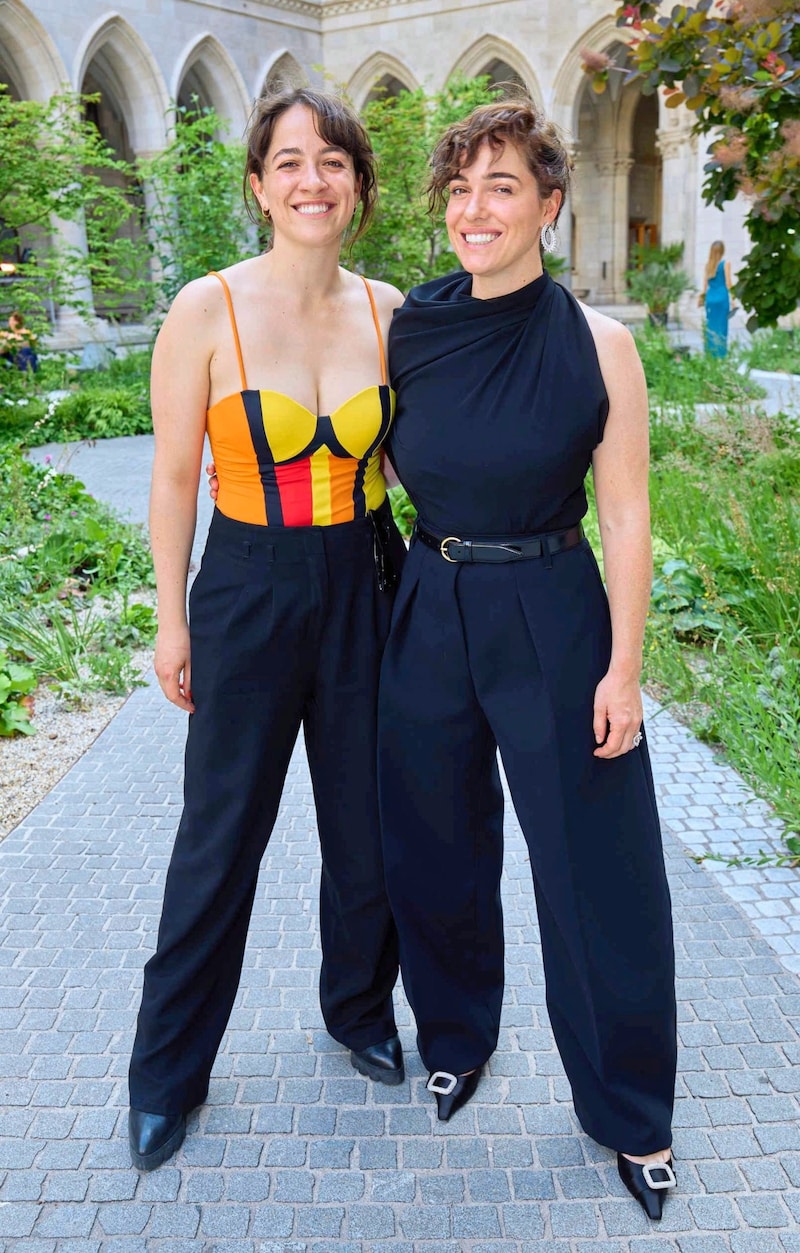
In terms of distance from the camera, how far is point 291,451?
2.10m

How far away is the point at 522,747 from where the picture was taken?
209 cm

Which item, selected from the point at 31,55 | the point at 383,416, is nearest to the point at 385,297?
the point at 383,416

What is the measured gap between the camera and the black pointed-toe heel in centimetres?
236

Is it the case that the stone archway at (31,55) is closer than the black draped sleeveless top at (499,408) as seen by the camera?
No

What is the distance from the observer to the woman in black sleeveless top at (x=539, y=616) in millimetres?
1954

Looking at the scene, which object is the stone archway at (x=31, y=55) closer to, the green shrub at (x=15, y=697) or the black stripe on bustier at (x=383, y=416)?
the green shrub at (x=15, y=697)

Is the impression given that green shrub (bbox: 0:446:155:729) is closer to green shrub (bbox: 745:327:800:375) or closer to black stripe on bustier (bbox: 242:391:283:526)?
black stripe on bustier (bbox: 242:391:283:526)

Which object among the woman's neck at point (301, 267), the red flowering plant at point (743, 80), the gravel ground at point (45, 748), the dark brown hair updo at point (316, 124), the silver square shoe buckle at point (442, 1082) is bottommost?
the gravel ground at point (45, 748)

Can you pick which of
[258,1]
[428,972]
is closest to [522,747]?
[428,972]

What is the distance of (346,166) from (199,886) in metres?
1.46

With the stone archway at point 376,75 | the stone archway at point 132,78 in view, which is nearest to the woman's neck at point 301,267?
the stone archway at point 132,78

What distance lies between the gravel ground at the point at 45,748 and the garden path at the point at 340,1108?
0.50 meters

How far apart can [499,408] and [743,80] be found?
3315 millimetres

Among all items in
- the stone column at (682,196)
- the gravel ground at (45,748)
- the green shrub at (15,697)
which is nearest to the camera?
the gravel ground at (45,748)
